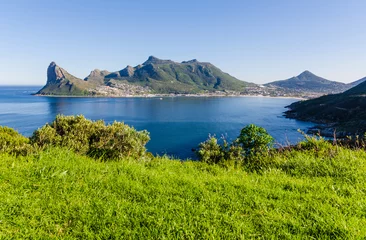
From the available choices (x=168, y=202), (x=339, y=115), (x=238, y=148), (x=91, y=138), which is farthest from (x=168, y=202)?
(x=339, y=115)

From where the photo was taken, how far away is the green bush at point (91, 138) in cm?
680

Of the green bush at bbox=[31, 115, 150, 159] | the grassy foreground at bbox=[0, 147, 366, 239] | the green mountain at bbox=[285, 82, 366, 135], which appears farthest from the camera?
the green mountain at bbox=[285, 82, 366, 135]

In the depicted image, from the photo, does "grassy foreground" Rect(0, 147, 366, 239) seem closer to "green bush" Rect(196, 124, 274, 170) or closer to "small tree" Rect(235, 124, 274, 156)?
"green bush" Rect(196, 124, 274, 170)

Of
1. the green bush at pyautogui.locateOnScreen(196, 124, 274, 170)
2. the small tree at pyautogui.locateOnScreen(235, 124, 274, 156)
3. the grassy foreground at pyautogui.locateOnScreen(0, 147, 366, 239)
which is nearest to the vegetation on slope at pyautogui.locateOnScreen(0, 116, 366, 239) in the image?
the grassy foreground at pyautogui.locateOnScreen(0, 147, 366, 239)

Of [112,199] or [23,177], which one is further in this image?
[23,177]

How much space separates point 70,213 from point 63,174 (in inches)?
51.9

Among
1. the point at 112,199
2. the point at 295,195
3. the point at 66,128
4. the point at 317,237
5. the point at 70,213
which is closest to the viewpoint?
the point at 317,237

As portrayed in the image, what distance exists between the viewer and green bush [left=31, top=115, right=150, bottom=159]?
680 cm

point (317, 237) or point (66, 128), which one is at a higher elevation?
point (66, 128)

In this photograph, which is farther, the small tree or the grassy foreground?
the small tree

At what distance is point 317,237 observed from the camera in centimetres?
292

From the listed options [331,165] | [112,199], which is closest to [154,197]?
[112,199]

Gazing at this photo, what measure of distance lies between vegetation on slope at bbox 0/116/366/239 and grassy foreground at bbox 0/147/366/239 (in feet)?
0.05

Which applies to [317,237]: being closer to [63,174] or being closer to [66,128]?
[63,174]
